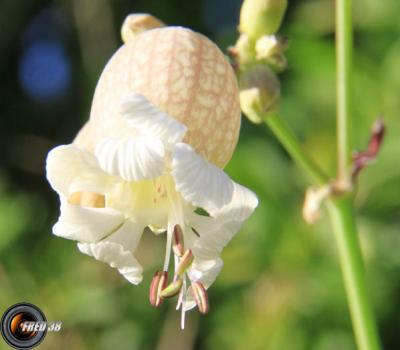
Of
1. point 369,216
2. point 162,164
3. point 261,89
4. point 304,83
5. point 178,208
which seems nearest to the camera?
point 162,164

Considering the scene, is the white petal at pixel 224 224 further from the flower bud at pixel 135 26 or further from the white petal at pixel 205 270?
the flower bud at pixel 135 26

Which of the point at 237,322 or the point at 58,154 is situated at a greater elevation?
the point at 58,154

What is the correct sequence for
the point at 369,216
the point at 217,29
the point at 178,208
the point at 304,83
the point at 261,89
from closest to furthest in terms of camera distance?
the point at 178,208
the point at 261,89
the point at 369,216
the point at 304,83
the point at 217,29

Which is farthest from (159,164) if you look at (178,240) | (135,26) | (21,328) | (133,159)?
(21,328)

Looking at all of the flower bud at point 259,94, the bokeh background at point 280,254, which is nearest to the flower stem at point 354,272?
the flower bud at point 259,94

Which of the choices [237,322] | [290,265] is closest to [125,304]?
[237,322]

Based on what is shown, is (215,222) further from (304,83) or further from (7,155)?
(7,155)

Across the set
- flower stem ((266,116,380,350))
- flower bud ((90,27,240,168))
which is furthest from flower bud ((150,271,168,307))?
flower stem ((266,116,380,350))

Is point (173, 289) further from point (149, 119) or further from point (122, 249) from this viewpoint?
point (149, 119)
